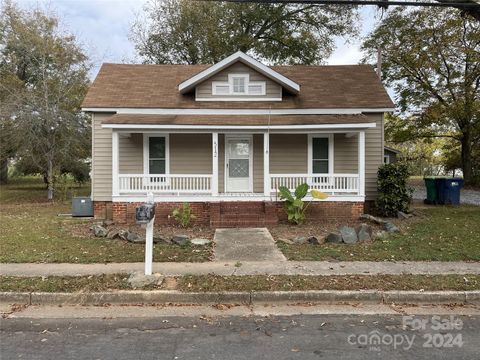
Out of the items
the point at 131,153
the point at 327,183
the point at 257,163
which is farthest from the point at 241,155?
the point at 131,153

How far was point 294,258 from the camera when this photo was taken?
24.6 feet

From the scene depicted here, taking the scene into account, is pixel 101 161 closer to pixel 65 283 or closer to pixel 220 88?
pixel 220 88

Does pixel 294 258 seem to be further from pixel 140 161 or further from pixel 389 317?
pixel 140 161

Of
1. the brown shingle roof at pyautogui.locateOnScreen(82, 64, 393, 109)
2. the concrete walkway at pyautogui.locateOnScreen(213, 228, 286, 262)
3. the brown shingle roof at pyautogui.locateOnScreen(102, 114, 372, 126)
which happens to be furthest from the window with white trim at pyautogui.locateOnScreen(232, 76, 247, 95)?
the concrete walkway at pyautogui.locateOnScreen(213, 228, 286, 262)

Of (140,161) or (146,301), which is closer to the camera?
(146,301)

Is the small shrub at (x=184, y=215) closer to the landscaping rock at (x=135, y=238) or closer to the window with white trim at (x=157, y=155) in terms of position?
the landscaping rock at (x=135, y=238)

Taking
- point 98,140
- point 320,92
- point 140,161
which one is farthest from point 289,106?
point 98,140

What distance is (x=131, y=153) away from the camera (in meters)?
13.6

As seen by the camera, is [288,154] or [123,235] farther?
[288,154]

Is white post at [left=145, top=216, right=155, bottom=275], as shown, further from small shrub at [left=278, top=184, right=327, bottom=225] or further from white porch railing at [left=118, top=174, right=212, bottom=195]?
white porch railing at [left=118, top=174, right=212, bottom=195]

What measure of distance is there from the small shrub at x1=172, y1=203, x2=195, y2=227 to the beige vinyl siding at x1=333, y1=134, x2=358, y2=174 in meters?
5.48

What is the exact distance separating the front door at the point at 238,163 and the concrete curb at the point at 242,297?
330 inches

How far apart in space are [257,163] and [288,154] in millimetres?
1130

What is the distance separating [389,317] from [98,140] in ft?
37.0
